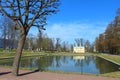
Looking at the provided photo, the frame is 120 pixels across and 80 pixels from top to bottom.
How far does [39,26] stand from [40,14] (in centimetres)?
127

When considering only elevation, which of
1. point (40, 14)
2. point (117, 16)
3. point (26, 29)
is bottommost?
point (26, 29)

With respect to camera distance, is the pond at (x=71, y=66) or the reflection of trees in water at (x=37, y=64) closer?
the pond at (x=71, y=66)

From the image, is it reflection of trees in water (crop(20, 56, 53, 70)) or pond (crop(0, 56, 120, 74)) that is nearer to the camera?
pond (crop(0, 56, 120, 74))

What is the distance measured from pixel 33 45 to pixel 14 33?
35615 mm

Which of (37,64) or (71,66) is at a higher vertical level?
(37,64)

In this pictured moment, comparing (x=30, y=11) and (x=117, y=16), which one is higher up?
(x=117, y=16)

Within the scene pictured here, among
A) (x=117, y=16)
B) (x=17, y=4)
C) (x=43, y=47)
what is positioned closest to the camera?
(x=17, y=4)

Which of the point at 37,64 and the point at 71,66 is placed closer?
the point at 71,66

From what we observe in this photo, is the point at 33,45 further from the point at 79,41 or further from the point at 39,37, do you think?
the point at 79,41

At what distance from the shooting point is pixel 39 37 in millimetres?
95500

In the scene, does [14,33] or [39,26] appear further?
[14,33]

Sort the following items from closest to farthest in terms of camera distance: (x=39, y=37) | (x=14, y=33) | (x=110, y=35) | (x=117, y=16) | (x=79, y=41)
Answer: (x=117, y=16) < (x=14, y=33) < (x=110, y=35) < (x=39, y=37) < (x=79, y=41)

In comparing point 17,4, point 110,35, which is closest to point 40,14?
point 17,4

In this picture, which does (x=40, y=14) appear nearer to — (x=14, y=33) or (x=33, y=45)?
(x=14, y=33)
